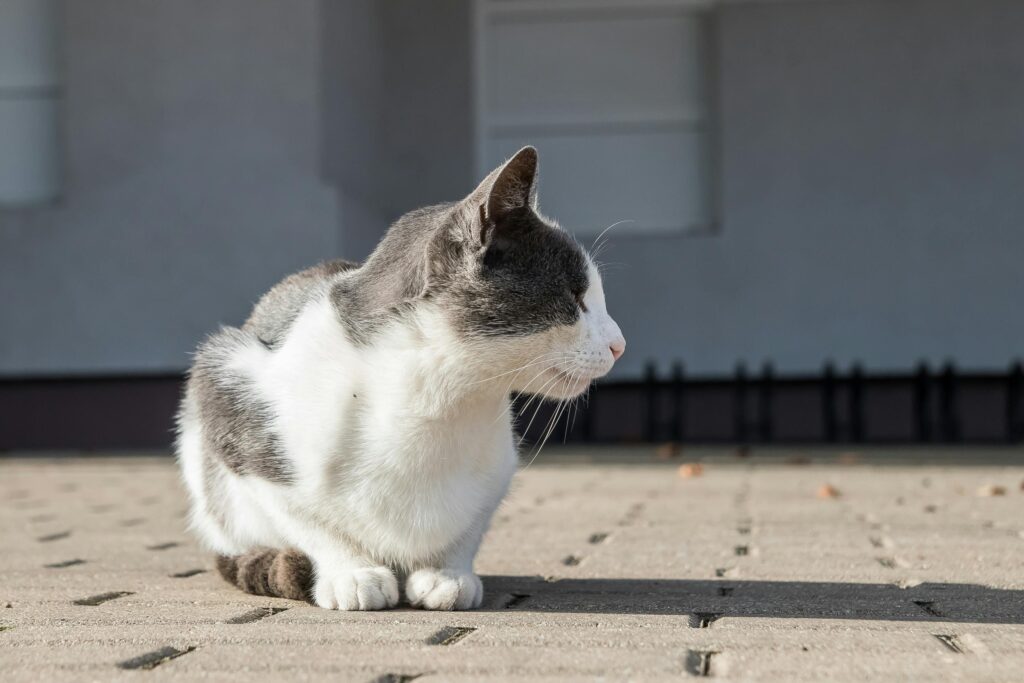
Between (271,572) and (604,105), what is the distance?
A: 25.3 ft

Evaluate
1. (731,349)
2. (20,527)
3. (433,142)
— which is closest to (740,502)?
(20,527)

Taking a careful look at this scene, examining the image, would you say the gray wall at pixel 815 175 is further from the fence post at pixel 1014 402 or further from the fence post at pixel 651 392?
the fence post at pixel 1014 402

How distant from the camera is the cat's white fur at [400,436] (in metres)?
2.51

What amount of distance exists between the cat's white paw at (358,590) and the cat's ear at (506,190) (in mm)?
727

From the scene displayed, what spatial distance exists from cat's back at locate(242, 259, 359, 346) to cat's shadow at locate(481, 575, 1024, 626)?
0.77 m

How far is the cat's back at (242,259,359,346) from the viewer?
2850 millimetres

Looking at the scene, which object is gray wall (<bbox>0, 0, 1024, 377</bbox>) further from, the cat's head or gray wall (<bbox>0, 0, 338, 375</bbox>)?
the cat's head

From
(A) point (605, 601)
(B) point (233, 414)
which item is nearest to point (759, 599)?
(A) point (605, 601)

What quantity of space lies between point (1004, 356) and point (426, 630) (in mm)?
8219

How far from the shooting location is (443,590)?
2.59 m

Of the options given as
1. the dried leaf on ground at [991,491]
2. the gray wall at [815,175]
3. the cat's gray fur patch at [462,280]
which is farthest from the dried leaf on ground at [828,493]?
the gray wall at [815,175]

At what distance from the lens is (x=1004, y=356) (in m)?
9.55

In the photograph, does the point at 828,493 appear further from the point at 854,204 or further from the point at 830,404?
the point at 854,204

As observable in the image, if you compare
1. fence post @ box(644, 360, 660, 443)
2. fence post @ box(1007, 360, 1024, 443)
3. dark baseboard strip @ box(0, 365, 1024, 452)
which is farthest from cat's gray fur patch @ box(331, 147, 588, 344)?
fence post @ box(1007, 360, 1024, 443)
